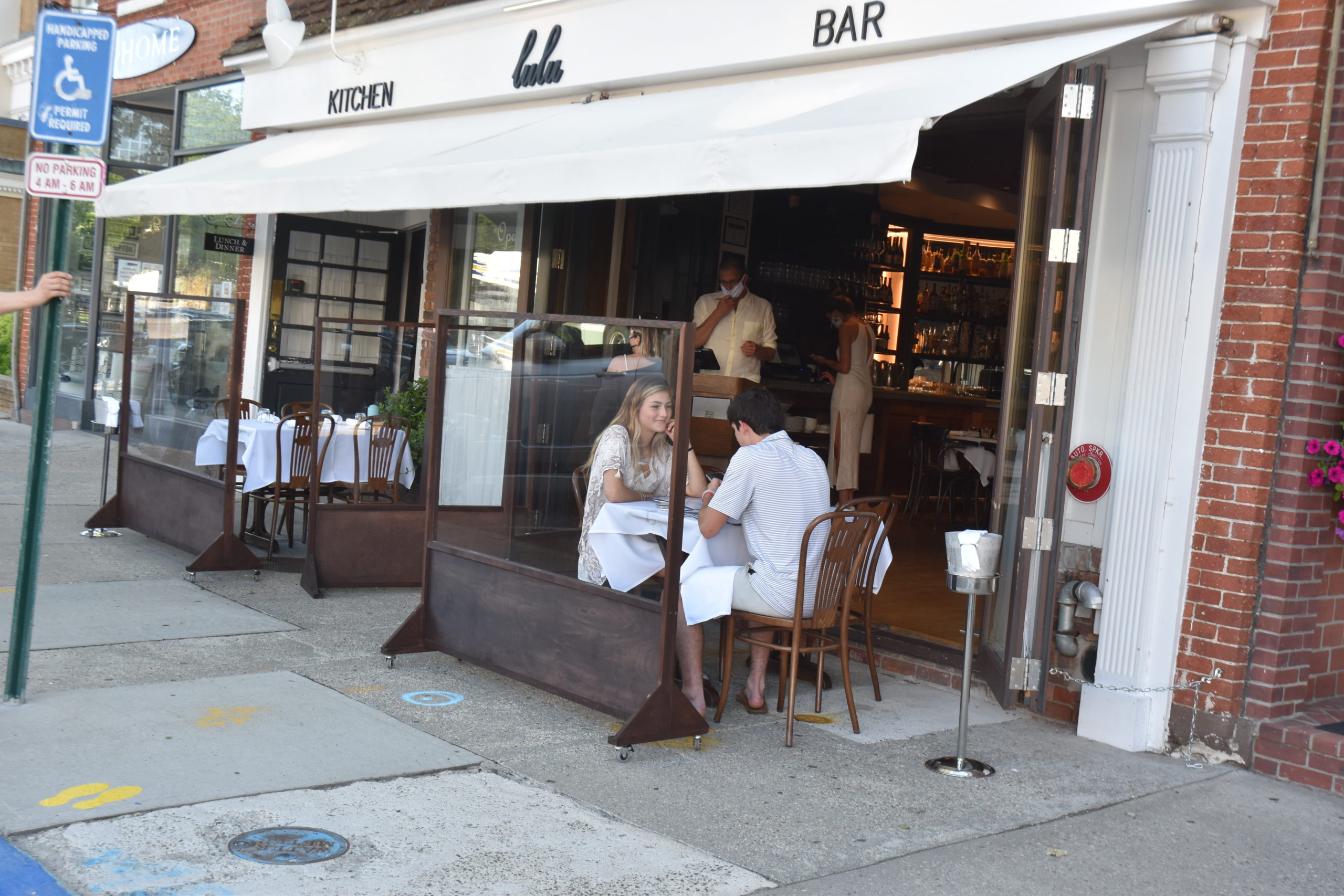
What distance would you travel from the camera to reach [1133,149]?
17.4 feet

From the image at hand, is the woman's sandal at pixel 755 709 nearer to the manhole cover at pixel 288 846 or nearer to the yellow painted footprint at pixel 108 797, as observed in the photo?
the manhole cover at pixel 288 846

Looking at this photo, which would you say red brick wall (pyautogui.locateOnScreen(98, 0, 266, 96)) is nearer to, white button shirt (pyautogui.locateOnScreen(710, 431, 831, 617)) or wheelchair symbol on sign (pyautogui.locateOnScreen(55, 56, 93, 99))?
wheelchair symbol on sign (pyautogui.locateOnScreen(55, 56, 93, 99))

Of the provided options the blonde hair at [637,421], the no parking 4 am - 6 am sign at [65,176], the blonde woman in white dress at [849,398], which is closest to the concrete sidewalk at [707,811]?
the blonde hair at [637,421]

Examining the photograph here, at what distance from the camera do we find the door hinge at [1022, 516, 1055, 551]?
529cm

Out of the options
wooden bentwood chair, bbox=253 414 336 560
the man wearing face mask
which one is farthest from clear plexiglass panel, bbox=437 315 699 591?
the man wearing face mask

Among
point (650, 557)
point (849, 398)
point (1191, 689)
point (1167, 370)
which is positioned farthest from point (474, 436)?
point (849, 398)

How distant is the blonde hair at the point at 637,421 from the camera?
15.5 feet

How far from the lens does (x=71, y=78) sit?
14.8 ft

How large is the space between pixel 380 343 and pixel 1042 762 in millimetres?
5765

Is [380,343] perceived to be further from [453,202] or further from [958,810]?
[958,810]

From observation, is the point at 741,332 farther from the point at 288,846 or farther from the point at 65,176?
the point at 288,846

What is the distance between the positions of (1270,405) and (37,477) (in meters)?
4.83

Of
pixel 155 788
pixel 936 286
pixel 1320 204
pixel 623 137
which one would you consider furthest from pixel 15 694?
pixel 936 286

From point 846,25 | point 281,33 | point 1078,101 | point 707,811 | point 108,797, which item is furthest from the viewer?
point 281,33
